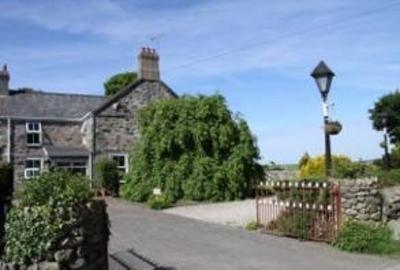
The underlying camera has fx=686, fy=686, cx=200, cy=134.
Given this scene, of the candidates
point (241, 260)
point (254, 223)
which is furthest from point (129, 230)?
point (241, 260)

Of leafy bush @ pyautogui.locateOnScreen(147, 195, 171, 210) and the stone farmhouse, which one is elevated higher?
the stone farmhouse

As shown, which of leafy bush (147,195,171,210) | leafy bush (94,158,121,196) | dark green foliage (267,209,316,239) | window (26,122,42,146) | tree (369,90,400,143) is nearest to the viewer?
dark green foliage (267,209,316,239)

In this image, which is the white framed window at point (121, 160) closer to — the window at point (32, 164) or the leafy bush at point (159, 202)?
the window at point (32, 164)

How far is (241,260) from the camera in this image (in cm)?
1327

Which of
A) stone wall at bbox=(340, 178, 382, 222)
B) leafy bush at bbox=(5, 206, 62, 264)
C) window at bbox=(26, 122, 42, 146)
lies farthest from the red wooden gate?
window at bbox=(26, 122, 42, 146)

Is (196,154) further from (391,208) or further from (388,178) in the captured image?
(391,208)

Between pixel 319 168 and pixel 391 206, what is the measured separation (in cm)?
1411

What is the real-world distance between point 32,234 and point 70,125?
3190cm

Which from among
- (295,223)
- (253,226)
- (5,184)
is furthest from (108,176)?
(5,184)

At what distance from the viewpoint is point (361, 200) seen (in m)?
15.1

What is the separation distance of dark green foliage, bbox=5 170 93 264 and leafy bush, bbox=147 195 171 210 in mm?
16840

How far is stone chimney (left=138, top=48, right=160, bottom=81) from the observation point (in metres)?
40.7

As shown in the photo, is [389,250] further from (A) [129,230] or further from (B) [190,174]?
(B) [190,174]

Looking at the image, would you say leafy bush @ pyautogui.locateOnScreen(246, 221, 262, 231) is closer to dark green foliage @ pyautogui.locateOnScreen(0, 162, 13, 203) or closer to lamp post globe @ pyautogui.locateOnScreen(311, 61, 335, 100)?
lamp post globe @ pyautogui.locateOnScreen(311, 61, 335, 100)
